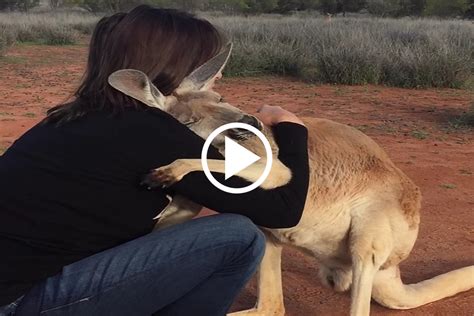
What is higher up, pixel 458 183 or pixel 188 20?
pixel 188 20

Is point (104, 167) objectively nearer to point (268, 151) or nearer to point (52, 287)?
point (52, 287)

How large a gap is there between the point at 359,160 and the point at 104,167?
1.28 metres

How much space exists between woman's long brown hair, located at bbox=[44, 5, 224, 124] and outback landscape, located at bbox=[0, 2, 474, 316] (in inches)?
13.4

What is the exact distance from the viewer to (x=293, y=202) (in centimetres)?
204

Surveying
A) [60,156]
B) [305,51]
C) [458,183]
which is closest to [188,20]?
[60,156]

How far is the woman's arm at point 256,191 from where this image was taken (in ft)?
6.21

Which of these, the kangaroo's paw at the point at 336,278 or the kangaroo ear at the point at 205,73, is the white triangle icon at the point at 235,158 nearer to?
the kangaroo ear at the point at 205,73

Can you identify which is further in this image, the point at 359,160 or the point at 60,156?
the point at 359,160

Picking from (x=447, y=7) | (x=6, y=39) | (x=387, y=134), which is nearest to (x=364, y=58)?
(x=387, y=134)

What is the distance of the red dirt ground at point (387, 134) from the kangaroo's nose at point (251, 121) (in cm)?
107

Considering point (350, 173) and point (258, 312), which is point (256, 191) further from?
point (258, 312)

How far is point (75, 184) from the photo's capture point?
182 cm

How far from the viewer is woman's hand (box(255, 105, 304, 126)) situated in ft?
7.84

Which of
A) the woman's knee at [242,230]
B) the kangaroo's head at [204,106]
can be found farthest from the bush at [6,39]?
the woman's knee at [242,230]
